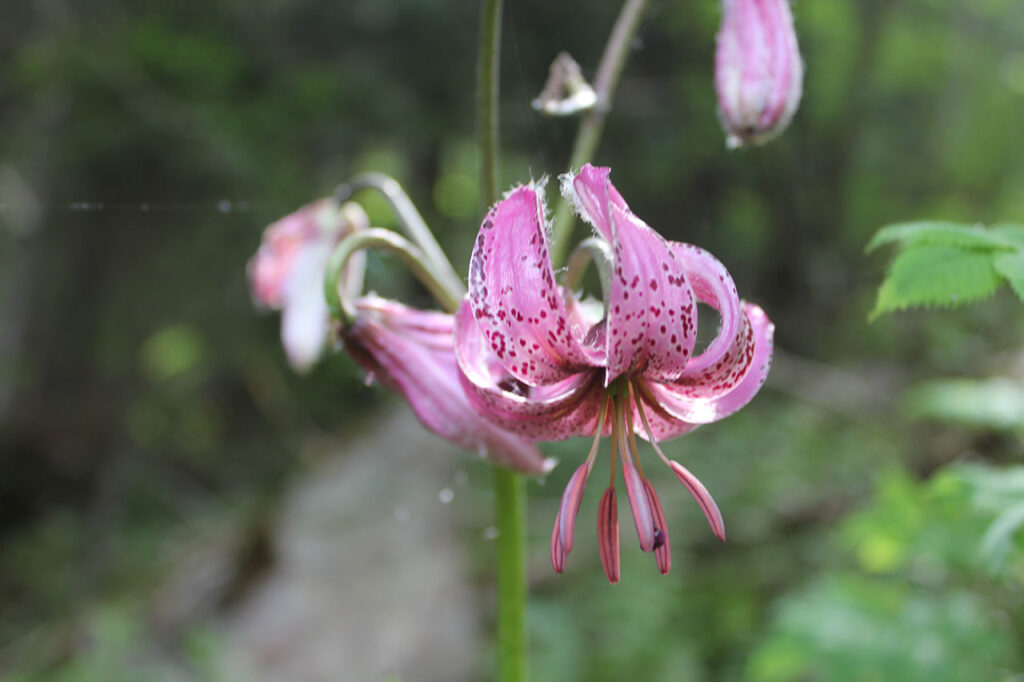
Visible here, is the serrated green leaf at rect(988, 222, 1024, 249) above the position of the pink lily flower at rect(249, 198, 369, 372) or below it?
above

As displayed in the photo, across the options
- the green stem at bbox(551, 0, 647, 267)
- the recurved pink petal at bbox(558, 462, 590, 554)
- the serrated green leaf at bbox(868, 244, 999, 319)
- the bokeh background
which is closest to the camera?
the recurved pink petal at bbox(558, 462, 590, 554)

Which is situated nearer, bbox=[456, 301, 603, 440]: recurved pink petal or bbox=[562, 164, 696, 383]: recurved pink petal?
bbox=[562, 164, 696, 383]: recurved pink petal

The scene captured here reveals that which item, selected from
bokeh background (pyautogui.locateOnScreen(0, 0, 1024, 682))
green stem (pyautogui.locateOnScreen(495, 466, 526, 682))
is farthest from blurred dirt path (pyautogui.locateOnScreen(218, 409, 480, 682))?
green stem (pyautogui.locateOnScreen(495, 466, 526, 682))

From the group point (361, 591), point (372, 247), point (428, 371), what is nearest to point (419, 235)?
point (372, 247)

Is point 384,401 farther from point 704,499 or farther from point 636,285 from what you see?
point 636,285

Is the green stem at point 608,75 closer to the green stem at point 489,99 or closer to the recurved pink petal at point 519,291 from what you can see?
the green stem at point 489,99

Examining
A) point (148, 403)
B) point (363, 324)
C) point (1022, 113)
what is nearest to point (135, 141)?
point (148, 403)

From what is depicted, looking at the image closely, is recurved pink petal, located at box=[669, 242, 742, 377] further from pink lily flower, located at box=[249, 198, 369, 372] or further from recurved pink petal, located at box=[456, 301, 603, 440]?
pink lily flower, located at box=[249, 198, 369, 372]
